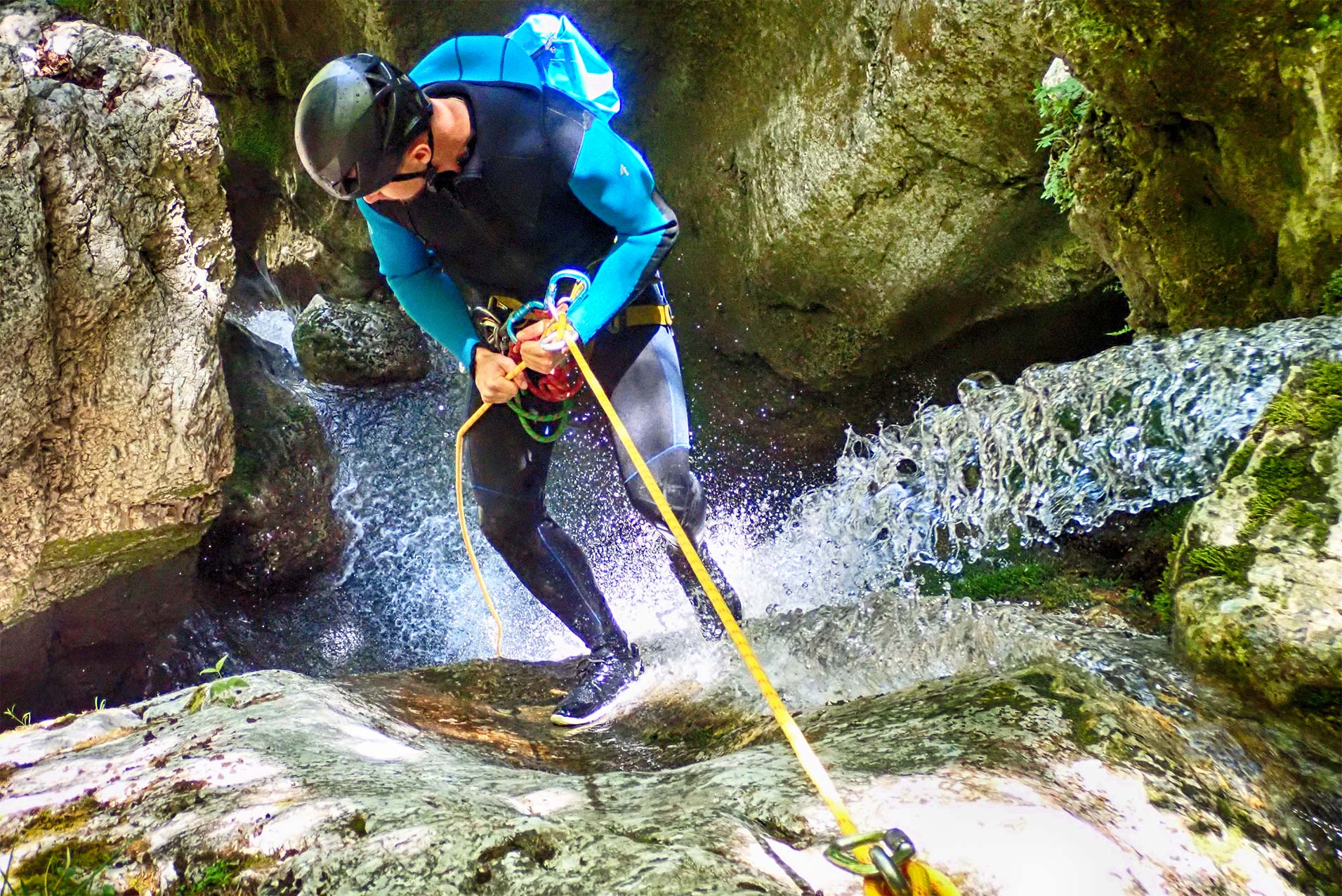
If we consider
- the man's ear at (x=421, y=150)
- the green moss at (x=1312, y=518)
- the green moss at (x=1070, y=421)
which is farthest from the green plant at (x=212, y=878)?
the green moss at (x=1070, y=421)

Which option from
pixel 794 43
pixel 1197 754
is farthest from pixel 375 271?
pixel 1197 754

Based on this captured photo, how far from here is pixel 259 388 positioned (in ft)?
19.9

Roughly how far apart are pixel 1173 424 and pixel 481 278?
2447 millimetres

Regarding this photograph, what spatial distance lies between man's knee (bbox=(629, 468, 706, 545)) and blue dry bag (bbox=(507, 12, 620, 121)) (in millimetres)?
1194

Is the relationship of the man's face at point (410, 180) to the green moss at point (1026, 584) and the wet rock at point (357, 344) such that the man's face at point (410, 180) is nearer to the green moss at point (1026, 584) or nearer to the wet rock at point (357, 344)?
the green moss at point (1026, 584)

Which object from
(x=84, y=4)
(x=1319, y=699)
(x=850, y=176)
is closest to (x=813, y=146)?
(x=850, y=176)

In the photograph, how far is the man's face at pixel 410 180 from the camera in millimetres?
2510

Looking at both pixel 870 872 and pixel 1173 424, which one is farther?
pixel 1173 424

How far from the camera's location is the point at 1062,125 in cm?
362

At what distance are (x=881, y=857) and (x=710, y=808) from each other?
0.42 meters

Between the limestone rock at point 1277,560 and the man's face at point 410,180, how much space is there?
2.30 m

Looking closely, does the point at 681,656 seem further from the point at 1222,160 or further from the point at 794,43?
the point at 794,43

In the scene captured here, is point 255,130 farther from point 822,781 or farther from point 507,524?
point 822,781

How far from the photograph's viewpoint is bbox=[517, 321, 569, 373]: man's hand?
263 cm
